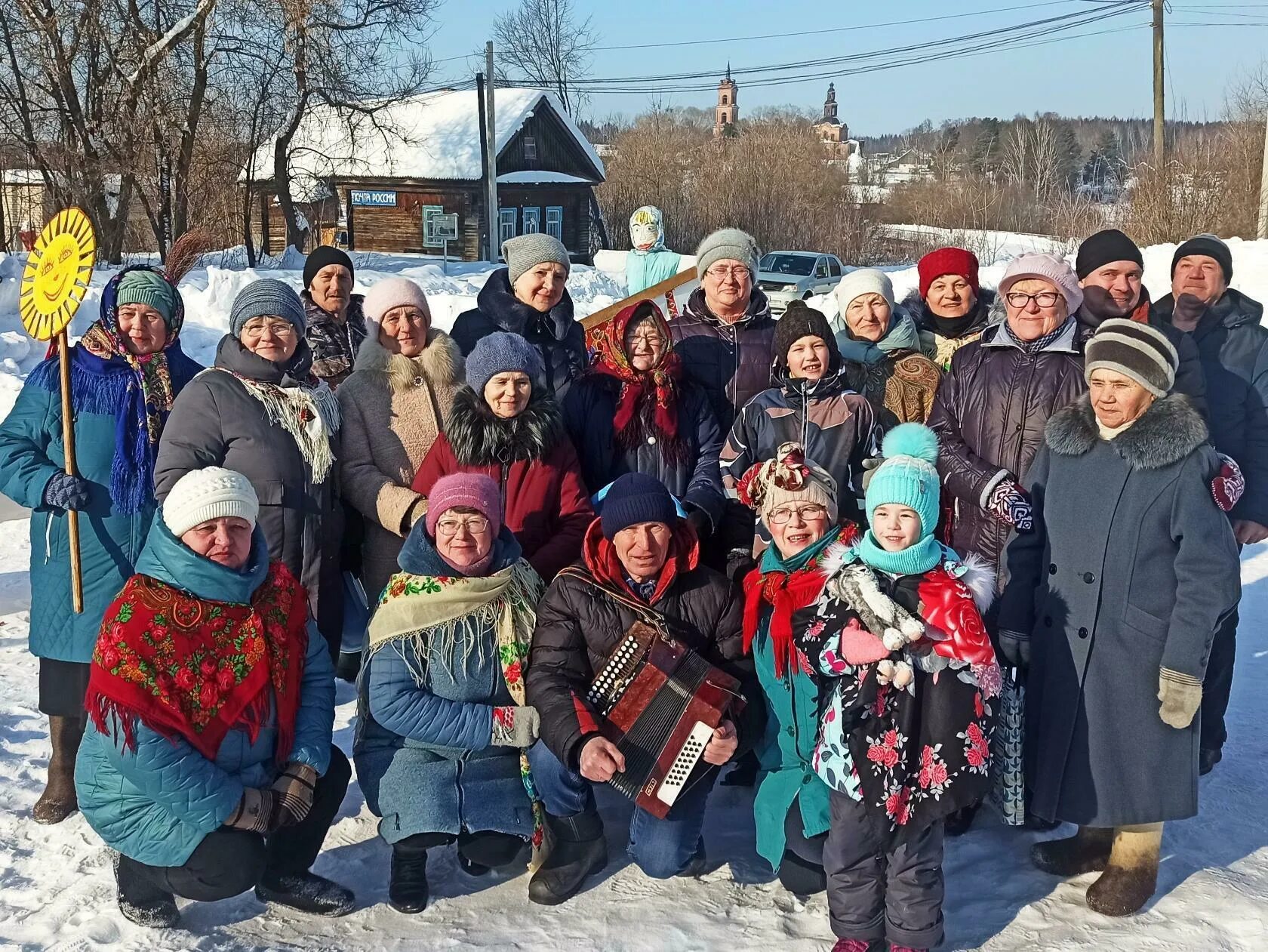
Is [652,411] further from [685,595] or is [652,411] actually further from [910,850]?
[910,850]

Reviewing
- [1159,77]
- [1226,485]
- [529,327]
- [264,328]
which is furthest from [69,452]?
[1159,77]

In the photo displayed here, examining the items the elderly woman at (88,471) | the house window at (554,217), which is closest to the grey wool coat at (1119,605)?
the elderly woman at (88,471)

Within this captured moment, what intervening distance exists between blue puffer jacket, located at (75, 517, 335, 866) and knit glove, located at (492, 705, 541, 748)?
0.69 m

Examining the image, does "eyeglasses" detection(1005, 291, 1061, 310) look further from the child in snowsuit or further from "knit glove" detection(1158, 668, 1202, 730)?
"knit glove" detection(1158, 668, 1202, 730)

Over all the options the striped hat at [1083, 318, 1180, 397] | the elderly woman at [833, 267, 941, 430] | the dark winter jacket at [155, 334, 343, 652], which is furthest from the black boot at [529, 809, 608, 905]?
the striped hat at [1083, 318, 1180, 397]

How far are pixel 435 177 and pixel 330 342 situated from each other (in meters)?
25.9

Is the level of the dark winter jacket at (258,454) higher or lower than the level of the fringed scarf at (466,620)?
higher

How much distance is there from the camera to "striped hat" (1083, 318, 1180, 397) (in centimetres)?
300

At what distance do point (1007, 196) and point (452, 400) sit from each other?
39186mm

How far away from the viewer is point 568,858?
332cm

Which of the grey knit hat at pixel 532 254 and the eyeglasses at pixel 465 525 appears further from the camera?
the grey knit hat at pixel 532 254

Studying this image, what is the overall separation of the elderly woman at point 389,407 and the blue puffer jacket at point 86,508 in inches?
29.8

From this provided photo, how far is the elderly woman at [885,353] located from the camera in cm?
406

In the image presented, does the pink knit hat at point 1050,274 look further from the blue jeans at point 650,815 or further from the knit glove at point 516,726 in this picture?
the knit glove at point 516,726
